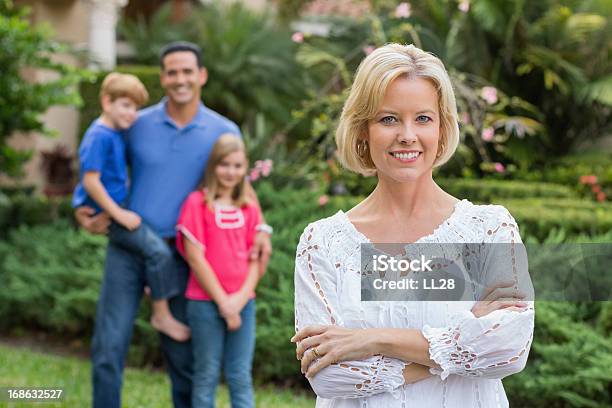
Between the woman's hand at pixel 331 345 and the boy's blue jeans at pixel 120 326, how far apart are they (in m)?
2.43

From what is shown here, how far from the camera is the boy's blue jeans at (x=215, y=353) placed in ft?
14.1

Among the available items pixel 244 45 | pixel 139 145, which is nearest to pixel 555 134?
pixel 244 45

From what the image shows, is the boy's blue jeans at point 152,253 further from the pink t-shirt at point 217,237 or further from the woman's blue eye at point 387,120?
the woman's blue eye at point 387,120

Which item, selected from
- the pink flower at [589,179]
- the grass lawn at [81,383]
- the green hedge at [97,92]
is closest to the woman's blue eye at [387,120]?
the grass lawn at [81,383]

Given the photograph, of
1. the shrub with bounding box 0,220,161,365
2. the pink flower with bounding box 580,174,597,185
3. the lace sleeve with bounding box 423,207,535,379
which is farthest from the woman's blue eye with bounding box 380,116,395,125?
the pink flower with bounding box 580,174,597,185

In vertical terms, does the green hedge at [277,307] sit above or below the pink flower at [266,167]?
below

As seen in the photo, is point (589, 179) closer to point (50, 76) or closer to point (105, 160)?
point (105, 160)

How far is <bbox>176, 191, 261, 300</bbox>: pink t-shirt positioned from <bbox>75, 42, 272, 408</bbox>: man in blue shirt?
9 centimetres

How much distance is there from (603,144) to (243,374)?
1001 centimetres

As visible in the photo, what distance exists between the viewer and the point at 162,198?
14.5 feet

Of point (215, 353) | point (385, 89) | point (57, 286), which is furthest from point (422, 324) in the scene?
point (57, 286)

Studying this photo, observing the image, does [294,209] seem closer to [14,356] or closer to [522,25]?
[14,356]

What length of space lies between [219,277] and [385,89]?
2.44 metres

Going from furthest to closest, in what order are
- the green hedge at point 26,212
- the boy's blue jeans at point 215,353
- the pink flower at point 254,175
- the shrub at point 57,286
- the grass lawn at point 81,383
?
1. the green hedge at point 26,212
2. the pink flower at point 254,175
3. the shrub at point 57,286
4. the grass lawn at point 81,383
5. the boy's blue jeans at point 215,353
